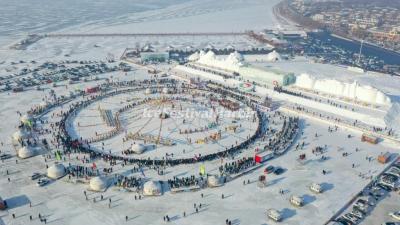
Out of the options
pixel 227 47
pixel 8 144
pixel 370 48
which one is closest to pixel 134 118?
pixel 8 144

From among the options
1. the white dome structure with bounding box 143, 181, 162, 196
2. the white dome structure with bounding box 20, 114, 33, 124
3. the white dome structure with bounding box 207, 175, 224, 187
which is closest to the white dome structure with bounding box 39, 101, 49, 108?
the white dome structure with bounding box 20, 114, 33, 124

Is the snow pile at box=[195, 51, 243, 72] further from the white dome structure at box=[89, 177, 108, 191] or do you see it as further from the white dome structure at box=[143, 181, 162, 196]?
the white dome structure at box=[89, 177, 108, 191]

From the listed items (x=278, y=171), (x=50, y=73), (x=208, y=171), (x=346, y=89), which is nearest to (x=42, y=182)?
(x=208, y=171)

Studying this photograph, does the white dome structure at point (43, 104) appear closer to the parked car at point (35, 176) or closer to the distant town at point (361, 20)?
the parked car at point (35, 176)

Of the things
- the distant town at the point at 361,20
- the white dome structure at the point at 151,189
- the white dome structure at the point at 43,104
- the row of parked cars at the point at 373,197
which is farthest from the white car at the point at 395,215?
the distant town at the point at 361,20

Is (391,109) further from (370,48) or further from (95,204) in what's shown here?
(370,48)

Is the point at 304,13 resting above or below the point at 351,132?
above
